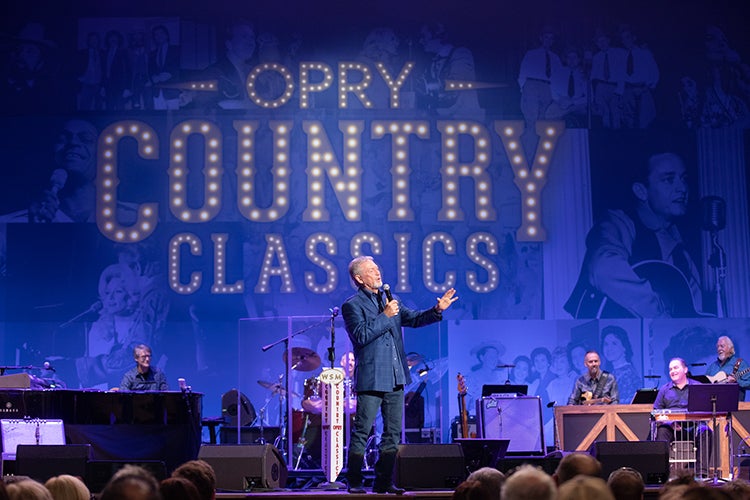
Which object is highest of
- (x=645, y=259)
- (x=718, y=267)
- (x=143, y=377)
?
(x=645, y=259)

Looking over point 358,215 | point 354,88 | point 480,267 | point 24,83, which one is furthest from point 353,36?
point 24,83

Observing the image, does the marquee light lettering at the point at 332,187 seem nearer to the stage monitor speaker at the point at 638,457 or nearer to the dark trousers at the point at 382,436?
the stage monitor speaker at the point at 638,457

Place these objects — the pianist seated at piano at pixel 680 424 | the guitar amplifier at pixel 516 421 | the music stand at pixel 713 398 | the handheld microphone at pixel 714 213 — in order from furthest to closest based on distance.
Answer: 1. the handheld microphone at pixel 714 213
2. the guitar amplifier at pixel 516 421
3. the pianist seated at piano at pixel 680 424
4. the music stand at pixel 713 398

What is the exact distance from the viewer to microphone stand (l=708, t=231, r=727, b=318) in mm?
12539

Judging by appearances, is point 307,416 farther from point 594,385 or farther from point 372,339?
point 372,339

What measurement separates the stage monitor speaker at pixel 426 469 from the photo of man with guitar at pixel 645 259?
5668mm

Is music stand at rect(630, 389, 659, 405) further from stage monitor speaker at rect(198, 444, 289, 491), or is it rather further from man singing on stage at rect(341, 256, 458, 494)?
stage monitor speaker at rect(198, 444, 289, 491)

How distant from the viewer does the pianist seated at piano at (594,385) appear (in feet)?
36.4

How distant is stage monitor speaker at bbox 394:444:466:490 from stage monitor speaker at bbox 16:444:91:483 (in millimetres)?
Answer: 2200

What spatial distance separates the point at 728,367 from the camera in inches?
448

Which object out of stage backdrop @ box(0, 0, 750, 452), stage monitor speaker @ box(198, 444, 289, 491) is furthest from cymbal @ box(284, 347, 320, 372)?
stage monitor speaker @ box(198, 444, 289, 491)

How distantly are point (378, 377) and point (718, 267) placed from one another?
7.20 m

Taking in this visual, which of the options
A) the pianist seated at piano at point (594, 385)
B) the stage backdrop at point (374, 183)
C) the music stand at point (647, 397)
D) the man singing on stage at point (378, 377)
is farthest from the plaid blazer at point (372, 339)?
the stage backdrop at point (374, 183)

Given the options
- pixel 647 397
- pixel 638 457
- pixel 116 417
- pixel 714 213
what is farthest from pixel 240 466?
pixel 714 213
